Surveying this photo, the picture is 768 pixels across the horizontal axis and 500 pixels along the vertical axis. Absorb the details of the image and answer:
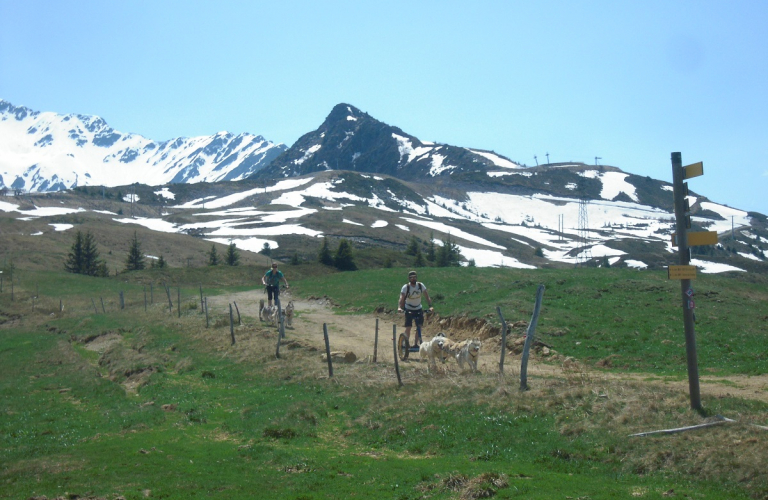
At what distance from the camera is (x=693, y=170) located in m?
11.1

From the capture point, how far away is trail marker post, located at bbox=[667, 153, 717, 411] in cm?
1111

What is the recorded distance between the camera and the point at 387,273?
48.1 metres

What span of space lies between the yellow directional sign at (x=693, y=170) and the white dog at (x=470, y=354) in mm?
6782

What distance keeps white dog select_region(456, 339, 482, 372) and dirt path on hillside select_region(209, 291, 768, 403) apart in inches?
22.4

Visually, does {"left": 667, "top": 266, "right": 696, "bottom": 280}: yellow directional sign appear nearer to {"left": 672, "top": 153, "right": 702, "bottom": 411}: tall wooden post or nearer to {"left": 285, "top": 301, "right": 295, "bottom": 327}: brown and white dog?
{"left": 672, "top": 153, "right": 702, "bottom": 411}: tall wooden post

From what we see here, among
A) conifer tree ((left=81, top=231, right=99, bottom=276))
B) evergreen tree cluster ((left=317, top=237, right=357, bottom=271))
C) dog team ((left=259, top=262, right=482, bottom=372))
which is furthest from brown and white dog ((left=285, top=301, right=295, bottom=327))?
conifer tree ((left=81, top=231, right=99, bottom=276))

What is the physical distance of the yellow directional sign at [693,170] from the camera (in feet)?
35.6

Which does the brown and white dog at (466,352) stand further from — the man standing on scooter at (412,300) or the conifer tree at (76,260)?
the conifer tree at (76,260)

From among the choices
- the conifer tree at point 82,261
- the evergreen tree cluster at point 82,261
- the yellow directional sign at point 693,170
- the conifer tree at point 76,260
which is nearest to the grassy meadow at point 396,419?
the yellow directional sign at point 693,170

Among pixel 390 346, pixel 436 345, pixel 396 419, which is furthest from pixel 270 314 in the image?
pixel 396 419

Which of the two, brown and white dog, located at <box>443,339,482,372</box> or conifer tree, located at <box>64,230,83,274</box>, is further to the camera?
conifer tree, located at <box>64,230,83,274</box>

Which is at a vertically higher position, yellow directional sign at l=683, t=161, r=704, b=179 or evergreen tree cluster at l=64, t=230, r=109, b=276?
yellow directional sign at l=683, t=161, r=704, b=179

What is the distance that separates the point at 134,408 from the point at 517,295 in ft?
58.0

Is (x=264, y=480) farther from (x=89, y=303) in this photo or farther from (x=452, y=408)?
(x=89, y=303)
